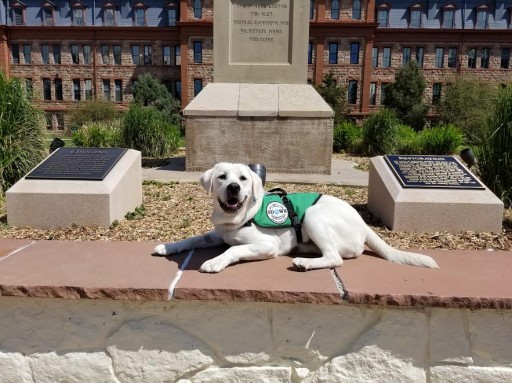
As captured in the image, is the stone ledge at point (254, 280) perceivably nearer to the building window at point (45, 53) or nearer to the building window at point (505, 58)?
the building window at point (45, 53)

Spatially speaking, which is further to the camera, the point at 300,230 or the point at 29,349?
the point at 300,230

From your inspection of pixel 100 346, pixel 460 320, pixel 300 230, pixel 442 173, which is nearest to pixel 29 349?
pixel 100 346

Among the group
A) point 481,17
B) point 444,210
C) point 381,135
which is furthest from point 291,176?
point 481,17

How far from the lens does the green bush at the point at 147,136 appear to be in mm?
13156

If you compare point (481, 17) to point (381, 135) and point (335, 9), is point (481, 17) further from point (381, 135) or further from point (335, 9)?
point (381, 135)

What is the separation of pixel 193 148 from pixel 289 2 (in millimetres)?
3957

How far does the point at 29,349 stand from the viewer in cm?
237

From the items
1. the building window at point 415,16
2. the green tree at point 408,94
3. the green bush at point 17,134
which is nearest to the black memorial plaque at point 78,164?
the green bush at point 17,134

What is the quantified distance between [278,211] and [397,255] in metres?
0.81

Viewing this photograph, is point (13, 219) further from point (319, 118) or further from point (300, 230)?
point (319, 118)

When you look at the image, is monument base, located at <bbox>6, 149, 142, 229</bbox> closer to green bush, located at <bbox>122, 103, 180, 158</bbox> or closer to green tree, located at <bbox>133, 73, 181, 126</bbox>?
green bush, located at <bbox>122, 103, 180, 158</bbox>

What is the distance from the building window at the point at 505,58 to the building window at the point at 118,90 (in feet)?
132

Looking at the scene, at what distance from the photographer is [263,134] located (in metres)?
9.07

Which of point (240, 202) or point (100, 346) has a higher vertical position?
point (240, 202)
